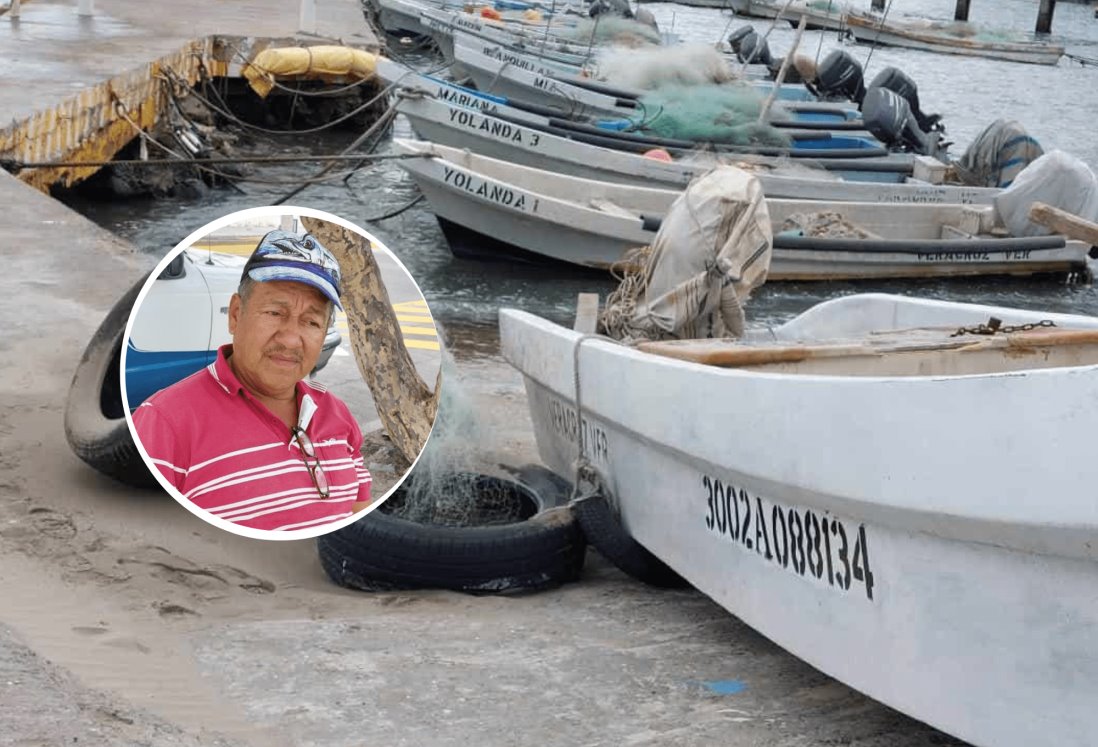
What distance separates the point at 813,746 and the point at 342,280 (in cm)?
192

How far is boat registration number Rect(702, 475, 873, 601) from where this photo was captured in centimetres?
432

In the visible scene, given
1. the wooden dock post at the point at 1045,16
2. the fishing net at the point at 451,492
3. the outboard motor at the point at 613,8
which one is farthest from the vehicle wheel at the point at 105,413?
the wooden dock post at the point at 1045,16

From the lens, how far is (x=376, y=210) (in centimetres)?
1955

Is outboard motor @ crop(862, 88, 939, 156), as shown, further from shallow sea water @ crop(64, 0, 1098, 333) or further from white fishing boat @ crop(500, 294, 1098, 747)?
white fishing boat @ crop(500, 294, 1098, 747)

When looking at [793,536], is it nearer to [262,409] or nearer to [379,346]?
[379,346]

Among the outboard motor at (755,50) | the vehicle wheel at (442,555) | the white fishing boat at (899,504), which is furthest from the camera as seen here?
the outboard motor at (755,50)

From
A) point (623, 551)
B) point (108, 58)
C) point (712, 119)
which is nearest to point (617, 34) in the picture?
point (712, 119)

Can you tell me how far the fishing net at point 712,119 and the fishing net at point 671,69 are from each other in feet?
7.91

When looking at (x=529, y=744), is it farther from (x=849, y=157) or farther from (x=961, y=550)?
(x=849, y=157)

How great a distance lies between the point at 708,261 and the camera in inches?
258

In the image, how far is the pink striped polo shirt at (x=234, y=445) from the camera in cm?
369

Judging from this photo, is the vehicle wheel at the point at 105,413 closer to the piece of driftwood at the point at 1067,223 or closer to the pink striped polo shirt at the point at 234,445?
the pink striped polo shirt at the point at 234,445

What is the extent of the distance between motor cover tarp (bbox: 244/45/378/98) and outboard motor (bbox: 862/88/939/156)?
7.73 m

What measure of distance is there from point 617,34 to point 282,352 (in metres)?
30.4
